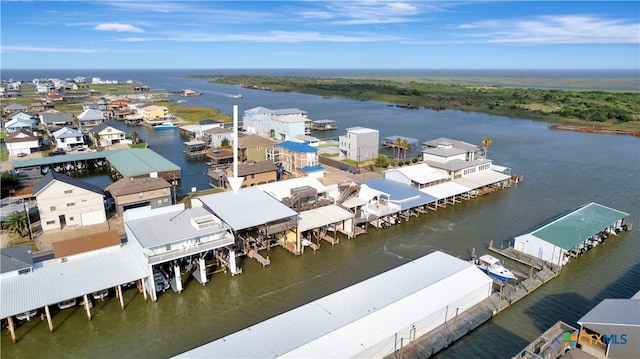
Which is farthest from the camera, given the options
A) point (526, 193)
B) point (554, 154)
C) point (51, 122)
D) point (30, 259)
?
point (51, 122)

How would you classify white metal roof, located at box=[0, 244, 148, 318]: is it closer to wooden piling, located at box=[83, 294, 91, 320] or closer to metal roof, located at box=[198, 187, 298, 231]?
wooden piling, located at box=[83, 294, 91, 320]

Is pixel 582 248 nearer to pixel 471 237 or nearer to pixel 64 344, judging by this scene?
pixel 471 237

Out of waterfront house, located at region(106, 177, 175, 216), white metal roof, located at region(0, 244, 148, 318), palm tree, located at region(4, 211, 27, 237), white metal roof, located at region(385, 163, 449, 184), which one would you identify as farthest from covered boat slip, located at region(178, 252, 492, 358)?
palm tree, located at region(4, 211, 27, 237)

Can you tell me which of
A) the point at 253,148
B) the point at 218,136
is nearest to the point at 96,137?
the point at 218,136

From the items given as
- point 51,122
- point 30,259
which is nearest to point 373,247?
point 30,259

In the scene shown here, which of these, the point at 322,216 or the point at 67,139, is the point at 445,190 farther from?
the point at 67,139
